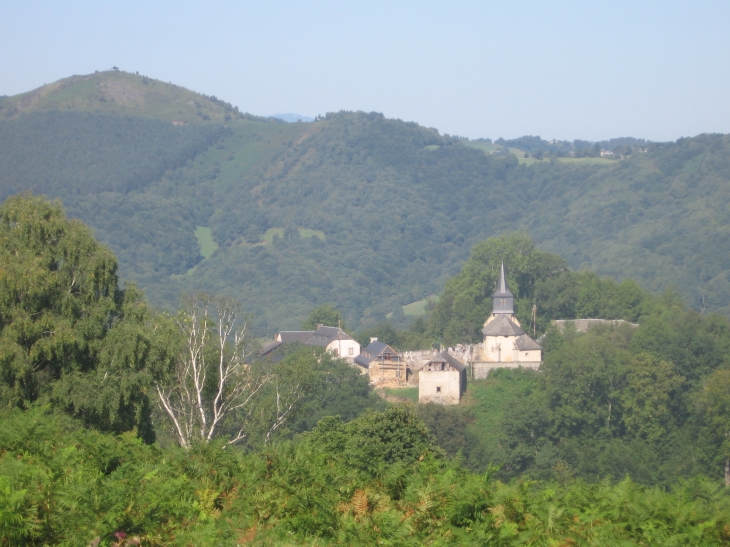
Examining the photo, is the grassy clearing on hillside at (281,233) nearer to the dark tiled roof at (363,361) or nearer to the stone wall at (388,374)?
the dark tiled roof at (363,361)

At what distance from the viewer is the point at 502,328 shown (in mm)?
56406

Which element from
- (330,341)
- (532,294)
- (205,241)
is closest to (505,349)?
(532,294)

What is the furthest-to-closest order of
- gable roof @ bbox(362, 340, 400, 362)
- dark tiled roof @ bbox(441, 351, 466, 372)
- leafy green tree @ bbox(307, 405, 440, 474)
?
gable roof @ bbox(362, 340, 400, 362)
dark tiled roof @ bbox(441, 351, 466, 372)
leafy green tree @ bbox(307, 405, 440, 474)

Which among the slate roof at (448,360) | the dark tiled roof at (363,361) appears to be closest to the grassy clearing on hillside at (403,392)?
the slate roof at (448,360)

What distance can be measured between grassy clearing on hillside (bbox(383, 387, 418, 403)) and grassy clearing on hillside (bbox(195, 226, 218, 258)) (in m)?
103

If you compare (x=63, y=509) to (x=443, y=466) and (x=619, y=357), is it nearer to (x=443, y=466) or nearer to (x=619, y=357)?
(x=443, y=466)

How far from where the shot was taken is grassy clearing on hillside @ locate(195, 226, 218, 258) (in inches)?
6142

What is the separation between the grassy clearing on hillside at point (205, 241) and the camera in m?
156

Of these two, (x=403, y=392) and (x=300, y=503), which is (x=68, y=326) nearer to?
(x=300, y=503)

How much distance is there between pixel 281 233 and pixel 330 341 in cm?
9453

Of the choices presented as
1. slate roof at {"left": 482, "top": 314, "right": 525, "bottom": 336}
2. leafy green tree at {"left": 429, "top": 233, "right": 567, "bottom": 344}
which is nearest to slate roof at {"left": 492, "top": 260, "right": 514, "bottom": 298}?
leafy green tree at {"left": 429, "top": 233, "right": 567, "bottom": 344}

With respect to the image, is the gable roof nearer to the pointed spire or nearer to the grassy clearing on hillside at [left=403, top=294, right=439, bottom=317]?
the pointed spire

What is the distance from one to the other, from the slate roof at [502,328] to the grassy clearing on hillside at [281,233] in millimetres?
99197

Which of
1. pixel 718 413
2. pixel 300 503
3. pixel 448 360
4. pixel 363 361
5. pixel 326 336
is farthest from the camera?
pixel 326 336
